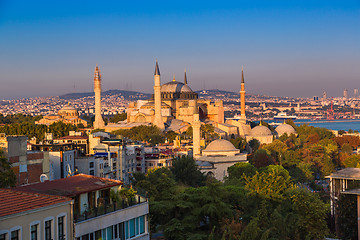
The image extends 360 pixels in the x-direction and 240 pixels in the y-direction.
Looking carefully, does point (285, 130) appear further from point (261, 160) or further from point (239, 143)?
point (261, 160)

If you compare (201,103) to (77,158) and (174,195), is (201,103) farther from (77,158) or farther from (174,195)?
(174,195)

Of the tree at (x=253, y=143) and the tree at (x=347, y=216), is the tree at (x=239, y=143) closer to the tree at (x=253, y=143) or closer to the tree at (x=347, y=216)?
the tree at (x=253, y=143)

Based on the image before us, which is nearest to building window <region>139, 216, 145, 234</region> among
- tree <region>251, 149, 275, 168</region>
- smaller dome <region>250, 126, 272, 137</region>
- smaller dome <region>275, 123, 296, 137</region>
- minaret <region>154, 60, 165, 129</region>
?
tree <region>251, 149, 275, 168</region>

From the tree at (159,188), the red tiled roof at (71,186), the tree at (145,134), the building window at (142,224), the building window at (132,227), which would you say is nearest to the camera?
the red tiled roof at (71,186)

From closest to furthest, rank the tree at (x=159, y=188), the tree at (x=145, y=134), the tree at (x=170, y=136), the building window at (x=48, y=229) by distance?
the building window at (x=48, y=229) → the tree at (x=159, y=188) → the tree at (x=145, y=134) → the tree at (x=170, y=136)

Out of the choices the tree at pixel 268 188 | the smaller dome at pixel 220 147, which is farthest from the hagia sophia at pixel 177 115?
the tree at pixel 268 188

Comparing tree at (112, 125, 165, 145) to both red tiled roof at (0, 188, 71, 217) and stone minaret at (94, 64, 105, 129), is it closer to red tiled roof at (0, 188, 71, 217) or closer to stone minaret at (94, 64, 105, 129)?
stone minaret at (94, 64, 105, 129)
